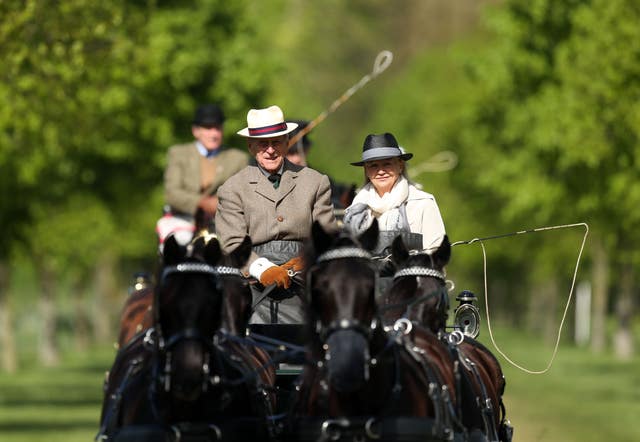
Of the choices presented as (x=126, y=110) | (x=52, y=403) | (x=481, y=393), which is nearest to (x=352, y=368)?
(x=481, y=393)

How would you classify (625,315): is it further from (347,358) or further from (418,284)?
(347,358)

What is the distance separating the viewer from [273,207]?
1100 centimetres

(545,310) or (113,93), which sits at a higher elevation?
(545,310)

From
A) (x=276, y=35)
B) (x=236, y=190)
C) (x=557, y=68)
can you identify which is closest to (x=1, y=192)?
(x=557, y=68)

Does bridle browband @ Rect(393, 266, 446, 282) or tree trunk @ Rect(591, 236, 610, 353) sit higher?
tree trunk @ Rect(591, 236, 610, 353)

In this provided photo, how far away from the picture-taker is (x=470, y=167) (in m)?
57.4

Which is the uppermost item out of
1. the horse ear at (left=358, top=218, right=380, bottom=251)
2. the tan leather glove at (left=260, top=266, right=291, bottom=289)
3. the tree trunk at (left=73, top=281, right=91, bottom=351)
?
the tree trunk at (left=73, top=281, right=91, bottom=351)

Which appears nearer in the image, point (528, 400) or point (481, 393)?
point (481, 393)

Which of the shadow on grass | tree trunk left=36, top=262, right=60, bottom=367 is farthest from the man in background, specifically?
tree trunk left=36, top=262, right=60, bottom=367

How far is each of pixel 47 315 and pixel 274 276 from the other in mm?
35200

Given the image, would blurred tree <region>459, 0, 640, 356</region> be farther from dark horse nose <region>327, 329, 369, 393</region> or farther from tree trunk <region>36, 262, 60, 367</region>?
dark horse nose <region>327, 329, 369, 393</region>

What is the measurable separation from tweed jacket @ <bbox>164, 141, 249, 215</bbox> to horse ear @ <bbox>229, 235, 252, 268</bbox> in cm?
564

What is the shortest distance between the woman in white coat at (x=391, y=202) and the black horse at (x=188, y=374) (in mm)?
1723

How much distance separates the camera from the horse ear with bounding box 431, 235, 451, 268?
10281mm
